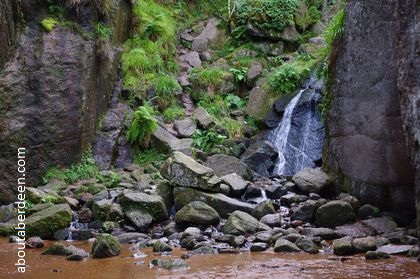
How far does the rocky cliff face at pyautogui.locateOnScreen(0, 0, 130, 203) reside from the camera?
12188 millimetres

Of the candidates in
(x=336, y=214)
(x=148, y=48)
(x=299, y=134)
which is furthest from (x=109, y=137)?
(x=336, y=214)

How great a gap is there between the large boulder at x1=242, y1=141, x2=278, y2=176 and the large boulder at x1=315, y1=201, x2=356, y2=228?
4.57 meters

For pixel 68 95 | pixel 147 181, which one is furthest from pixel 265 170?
pixel 68 95

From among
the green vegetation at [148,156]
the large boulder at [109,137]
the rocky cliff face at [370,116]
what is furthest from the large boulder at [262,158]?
the large boulder at [109,137]

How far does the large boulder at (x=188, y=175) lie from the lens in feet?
34.0

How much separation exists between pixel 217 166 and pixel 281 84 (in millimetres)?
4345

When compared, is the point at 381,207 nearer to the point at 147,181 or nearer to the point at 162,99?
the point at 147,181

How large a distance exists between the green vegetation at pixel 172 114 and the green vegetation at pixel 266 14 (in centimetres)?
510

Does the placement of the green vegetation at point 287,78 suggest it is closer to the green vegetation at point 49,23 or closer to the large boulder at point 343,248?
the green vegetation at point 49,23

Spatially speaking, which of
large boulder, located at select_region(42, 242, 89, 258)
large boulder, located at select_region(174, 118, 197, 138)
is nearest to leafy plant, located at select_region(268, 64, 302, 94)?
large boulder, located at select_region(174, 118, 197, 138)

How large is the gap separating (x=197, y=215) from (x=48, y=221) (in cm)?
276

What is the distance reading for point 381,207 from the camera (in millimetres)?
9508

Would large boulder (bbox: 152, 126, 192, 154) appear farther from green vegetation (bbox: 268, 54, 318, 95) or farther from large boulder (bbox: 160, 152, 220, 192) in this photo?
green vegetation (bbox: 268, 54, 318, 95)

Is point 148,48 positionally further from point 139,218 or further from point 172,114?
point 139,218
